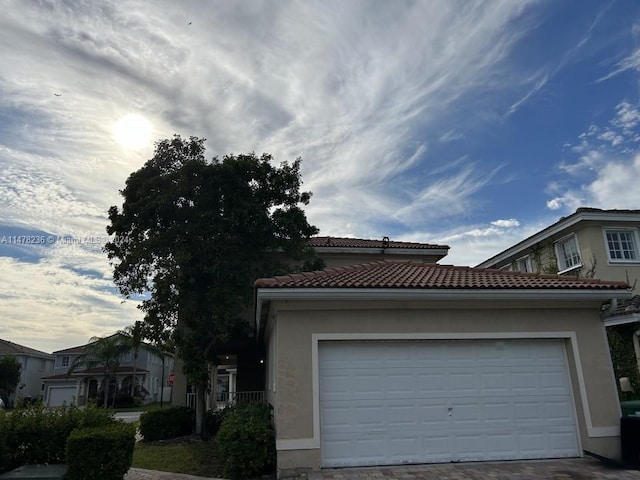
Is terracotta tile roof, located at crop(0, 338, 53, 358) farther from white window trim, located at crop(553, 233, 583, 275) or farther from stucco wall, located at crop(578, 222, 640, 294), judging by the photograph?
stucco wall, located at crop(578, 222, 640, 294)

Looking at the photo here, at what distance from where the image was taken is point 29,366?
43.0m

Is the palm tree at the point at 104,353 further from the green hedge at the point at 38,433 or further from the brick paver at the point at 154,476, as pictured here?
the green hedge at the point at 38,433

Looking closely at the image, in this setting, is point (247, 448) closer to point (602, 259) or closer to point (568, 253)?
point (602, 259)

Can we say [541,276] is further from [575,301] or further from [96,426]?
[96,426]

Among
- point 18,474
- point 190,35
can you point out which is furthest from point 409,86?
point 18,474

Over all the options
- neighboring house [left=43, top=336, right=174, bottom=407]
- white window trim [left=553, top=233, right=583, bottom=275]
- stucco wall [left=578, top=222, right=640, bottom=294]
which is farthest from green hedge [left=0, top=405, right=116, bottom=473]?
neighboring house [left=43, top=336, right=174, bottom=407]

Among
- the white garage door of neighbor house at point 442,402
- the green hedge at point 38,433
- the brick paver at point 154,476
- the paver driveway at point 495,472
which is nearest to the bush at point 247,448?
the brick paver at point 154,476

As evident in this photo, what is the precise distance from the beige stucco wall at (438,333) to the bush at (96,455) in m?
2.70

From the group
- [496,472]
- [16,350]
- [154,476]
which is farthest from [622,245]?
[16,350]

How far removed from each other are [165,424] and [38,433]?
22.7 feet

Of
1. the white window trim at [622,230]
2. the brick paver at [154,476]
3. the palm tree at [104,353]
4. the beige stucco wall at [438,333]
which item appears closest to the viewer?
the beige stucco wall at [438,333]

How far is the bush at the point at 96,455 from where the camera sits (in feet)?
22.2

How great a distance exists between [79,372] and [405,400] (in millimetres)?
37434

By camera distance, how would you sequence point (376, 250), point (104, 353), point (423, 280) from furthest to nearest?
1. point (104, 353)
2. point (376, 250)
3. point (423, 280)
